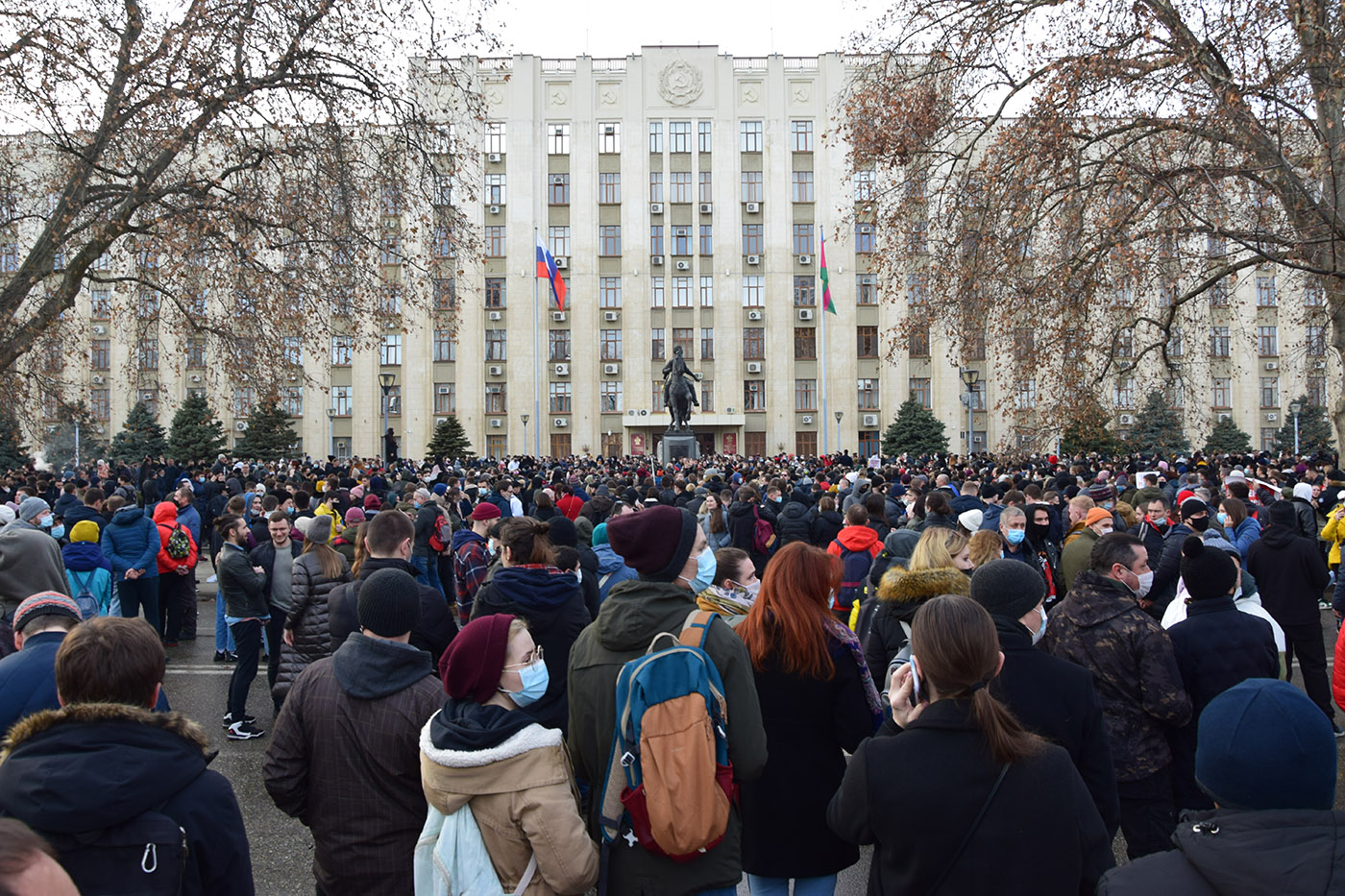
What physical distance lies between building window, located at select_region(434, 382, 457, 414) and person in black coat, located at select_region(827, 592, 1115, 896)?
173 feet

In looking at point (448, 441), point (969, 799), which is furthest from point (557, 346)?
point (969, 799)

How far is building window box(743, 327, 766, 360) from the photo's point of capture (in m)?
54.8

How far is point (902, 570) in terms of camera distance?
473cm

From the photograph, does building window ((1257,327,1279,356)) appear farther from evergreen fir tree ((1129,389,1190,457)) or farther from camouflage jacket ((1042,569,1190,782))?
camouflage jacket ((1042,569,1190,782))

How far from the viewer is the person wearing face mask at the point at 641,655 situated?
10.8 ft

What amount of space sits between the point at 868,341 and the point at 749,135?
1327cm

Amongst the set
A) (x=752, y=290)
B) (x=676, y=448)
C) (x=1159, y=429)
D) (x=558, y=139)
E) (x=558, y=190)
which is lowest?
(x=676, y=448)

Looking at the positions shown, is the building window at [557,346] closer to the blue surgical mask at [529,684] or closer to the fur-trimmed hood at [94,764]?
the blue surgical mask at [529,684]

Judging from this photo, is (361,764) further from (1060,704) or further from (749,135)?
(749,135)

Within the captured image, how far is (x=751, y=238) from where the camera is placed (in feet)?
180

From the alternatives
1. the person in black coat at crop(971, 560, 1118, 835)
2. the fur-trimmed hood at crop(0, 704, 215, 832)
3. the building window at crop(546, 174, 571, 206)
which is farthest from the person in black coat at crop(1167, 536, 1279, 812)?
the building window at crop(546, 174, 571, 206)

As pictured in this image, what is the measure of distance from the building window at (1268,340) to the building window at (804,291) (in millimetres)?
24105

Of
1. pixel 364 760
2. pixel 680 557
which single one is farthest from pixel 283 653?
pixel 680 557

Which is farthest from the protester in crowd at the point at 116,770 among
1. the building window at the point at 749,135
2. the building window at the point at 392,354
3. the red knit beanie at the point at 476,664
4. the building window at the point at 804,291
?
the building window at the point at 749,135
